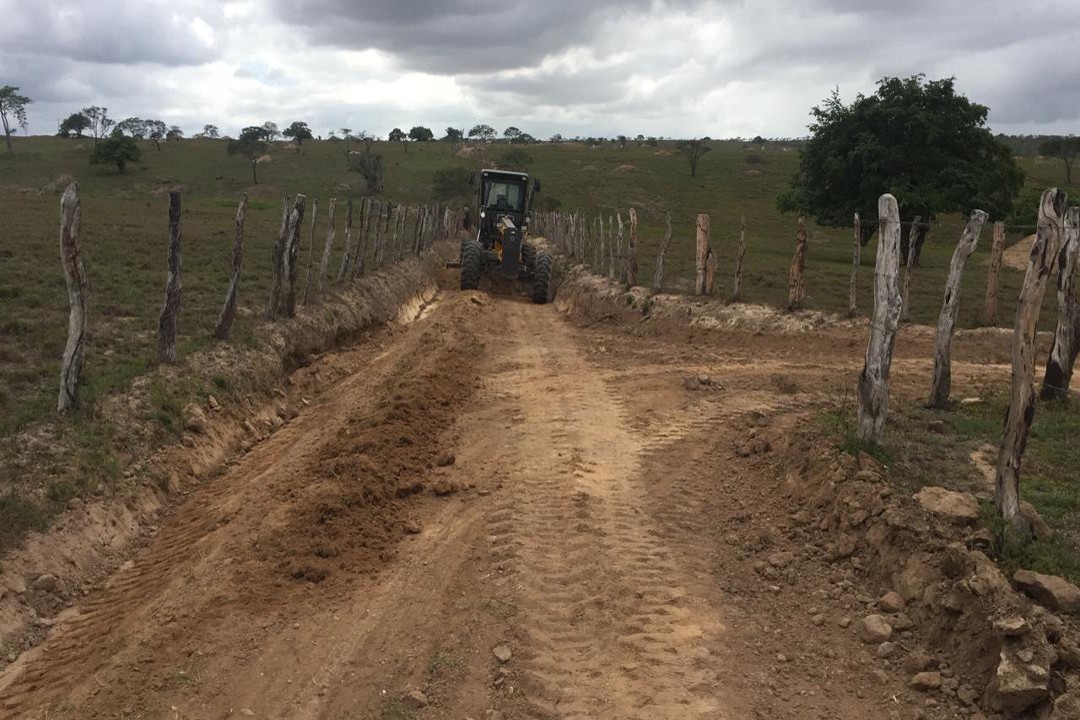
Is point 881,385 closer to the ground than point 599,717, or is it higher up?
higher up

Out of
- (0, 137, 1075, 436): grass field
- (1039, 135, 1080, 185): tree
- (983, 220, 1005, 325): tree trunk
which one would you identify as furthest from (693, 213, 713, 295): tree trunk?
(1039, 135, 1080, 185): tree

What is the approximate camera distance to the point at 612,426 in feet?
29.8

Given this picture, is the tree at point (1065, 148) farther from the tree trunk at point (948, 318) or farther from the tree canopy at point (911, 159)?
the tree trunk at point (948, 318)

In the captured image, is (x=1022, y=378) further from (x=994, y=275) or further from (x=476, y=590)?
(x=994, y=275)

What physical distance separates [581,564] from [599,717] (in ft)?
5.40

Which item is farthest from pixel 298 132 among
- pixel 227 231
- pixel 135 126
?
pixel 227 231

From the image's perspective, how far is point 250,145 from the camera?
6450cm

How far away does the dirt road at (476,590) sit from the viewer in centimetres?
429

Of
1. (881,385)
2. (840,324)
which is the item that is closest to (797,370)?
(840,324)

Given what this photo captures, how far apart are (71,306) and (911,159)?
27.8 m

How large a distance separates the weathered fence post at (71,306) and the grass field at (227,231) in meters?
0.27

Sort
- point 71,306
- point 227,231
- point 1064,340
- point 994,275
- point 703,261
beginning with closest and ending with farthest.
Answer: point 71,306 < point 1064,340 < point 994,275 < point 703,261 < point 227,231

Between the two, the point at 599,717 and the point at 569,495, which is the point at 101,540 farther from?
the point at 599,717

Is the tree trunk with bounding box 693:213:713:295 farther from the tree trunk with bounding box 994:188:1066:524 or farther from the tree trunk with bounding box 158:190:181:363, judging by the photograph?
the tree trunk with bounding box 994:188:1066:524
